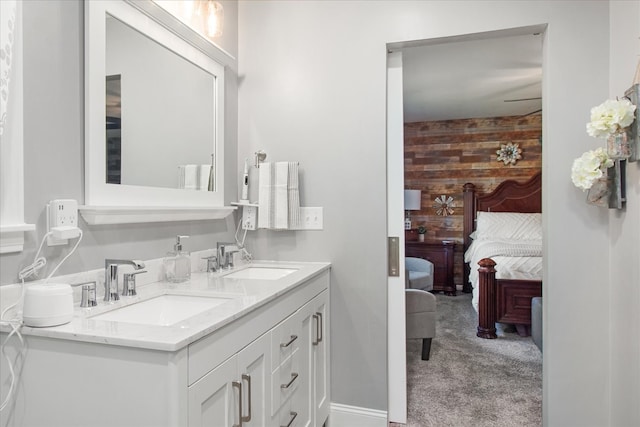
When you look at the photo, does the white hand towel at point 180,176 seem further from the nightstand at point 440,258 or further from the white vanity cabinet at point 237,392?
the nightstand at point 440,258

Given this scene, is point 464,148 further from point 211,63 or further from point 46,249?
point 46,249

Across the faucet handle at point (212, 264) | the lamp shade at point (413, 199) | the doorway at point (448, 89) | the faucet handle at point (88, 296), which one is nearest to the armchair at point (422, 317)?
the doorway at point (448, 89)

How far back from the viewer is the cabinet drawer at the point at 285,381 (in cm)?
142

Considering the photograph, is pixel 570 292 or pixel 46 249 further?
pixel 570 292

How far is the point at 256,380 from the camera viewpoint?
130 centimetres

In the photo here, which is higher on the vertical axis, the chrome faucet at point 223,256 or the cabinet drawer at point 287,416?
the chrome faucet at point 223,256

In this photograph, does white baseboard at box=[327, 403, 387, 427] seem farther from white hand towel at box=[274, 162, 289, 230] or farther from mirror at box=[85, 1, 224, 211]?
mirror at box=[85, 1, 224, 211]

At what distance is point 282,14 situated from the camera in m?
2.28

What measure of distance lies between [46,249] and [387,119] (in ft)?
5.48

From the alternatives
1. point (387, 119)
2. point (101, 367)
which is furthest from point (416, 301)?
point (101, 367)

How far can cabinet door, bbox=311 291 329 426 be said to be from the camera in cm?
192

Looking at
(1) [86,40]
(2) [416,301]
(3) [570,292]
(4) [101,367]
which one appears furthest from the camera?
(2) [416,301]

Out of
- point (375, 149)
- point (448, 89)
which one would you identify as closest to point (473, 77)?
point (448, 89)

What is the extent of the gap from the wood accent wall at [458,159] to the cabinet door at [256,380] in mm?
4829
